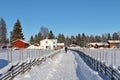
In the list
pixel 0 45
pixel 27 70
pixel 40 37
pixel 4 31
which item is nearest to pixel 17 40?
pixel 0 45

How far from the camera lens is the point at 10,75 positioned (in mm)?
15430

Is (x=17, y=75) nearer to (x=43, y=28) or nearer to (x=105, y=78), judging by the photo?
(x=105, y=78)

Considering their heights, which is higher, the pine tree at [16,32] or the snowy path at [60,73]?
the pine tree at [16,32]

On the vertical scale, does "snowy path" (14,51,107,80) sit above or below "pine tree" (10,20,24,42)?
below

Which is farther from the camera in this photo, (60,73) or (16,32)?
(16,32)

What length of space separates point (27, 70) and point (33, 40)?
565 ft

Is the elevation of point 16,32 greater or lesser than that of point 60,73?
greater

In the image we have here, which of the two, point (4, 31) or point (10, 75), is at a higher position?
point (4, 31)

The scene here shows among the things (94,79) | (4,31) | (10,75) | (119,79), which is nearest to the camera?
(119,79)

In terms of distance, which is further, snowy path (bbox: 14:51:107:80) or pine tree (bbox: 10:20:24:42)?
pine tree (bbox: 10:20:24:42)

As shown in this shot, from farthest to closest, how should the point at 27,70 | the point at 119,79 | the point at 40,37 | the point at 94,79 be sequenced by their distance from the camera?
the point at 40,37, the point at 27,70, the point at 94,79, the point at 119,79

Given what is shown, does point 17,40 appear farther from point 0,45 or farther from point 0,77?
point 0,77

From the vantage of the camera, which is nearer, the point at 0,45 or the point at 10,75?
the point at 10,75

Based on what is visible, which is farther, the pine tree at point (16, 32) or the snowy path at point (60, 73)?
the pine tree at point (16, 32)
